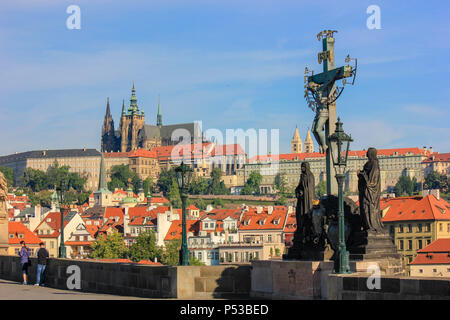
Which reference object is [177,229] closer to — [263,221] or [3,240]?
[263,221]

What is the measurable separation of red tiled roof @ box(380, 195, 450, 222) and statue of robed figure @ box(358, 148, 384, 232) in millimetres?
66780

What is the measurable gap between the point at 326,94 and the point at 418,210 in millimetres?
66506

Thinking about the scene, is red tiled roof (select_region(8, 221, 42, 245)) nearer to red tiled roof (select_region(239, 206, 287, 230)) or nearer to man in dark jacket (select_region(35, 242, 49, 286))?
red tiled roof (select_region(239, 206, 287, 230))

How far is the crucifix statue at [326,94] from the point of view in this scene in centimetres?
1920

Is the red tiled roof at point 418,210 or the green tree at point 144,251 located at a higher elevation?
the red tiled roof at point 418,210

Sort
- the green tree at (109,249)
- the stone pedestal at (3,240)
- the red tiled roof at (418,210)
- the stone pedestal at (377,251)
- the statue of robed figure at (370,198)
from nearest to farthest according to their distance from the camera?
the stone pedestal at (377,251) < the statue of robed figure at (370,198) < the stone pedestal at (3,240) < the red tiled roof at (418,210) < the green tree at (109,249)

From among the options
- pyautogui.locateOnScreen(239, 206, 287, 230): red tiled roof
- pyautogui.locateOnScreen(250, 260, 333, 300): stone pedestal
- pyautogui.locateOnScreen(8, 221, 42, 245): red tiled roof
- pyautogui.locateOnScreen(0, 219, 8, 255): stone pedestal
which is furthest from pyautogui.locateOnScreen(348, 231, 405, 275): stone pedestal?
pyautogui.locateOnScreen(239, 206, 287, 230): red tiled roof

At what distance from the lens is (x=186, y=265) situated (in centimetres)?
1723

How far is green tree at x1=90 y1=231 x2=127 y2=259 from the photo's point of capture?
97812 millimetres

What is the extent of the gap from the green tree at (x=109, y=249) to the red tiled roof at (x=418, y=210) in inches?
1309

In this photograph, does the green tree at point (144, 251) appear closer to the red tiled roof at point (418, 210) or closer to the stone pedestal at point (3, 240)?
the red tiled roof at point (418, 210)

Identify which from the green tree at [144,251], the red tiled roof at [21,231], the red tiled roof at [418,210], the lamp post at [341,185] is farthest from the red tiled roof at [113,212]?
the lamp post at [341,185]
